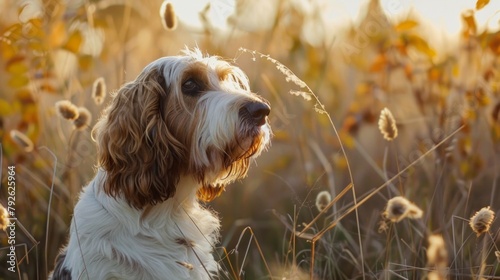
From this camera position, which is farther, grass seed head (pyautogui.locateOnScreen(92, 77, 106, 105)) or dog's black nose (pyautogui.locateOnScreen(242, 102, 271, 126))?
grass seed head (pyautogui.locateOnScreen(92, 77, 106, 105))

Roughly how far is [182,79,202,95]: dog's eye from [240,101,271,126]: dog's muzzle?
15.7 inches

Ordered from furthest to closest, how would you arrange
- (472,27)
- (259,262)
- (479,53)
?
(259,262), (479,53), (472,27)

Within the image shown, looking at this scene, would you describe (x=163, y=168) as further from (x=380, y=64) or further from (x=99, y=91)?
(x=380, y=64)

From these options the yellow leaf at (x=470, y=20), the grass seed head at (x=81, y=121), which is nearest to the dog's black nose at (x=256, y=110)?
the grass seed head at (x=81, y=121)

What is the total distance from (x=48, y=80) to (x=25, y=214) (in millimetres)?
1036

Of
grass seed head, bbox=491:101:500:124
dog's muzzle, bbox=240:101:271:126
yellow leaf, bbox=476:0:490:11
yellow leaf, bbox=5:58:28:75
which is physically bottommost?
yellow leaf, bbox=5:58:28:75

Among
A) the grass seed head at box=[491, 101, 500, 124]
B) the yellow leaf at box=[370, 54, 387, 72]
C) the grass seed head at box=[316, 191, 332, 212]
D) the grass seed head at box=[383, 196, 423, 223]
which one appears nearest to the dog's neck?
the grass seed head at box=[316, 191, 332, 212]

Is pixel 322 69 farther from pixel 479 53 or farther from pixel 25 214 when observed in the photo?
pixel 25 214

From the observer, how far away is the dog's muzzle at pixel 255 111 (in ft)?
13.5

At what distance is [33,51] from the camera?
6352 mm

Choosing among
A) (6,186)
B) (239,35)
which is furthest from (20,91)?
(239,35)

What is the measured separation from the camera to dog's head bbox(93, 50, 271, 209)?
164 inches

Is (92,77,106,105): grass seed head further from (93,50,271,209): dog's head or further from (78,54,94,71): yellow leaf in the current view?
(78,54,94,71): yellow leaf

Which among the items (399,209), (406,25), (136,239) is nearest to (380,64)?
(406,25)
